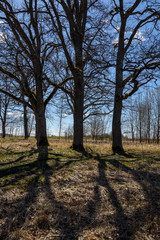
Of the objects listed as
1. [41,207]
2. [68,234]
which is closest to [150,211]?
[68,234]

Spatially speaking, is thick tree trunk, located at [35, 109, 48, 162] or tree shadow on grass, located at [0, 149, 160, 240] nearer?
tree shadow on grass, located at [0, 149, 160, 240]

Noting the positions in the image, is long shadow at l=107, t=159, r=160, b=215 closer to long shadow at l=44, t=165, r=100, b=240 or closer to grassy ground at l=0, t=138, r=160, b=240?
grassy ground at l=0, t=138, r=160, b=240

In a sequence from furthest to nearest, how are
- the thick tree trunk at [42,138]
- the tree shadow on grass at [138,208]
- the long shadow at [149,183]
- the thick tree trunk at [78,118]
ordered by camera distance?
the thick tree trunk at [78,118] < the thick tree trunk at [42,138] < the long shadow at [149,183] < the tree shadow on grass at [138,208]

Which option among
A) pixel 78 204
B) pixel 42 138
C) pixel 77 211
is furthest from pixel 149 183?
pixel 42 138

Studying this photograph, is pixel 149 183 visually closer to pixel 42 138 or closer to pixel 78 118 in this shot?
pixel 42 138

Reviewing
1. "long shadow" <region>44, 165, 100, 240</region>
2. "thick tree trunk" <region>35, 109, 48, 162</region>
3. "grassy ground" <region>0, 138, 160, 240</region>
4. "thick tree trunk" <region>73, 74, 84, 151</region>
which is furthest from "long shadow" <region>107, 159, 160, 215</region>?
"thick tree trunk" <region>73, 74, 84, 151</region>

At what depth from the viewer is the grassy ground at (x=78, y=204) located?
271 cm

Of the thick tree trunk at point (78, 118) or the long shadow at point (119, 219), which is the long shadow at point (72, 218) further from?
the thick tree trunk at point (78, 118)

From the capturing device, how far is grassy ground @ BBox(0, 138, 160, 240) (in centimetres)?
271

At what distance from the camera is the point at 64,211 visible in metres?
3.25

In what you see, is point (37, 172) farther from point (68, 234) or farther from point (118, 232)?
point (118, 232)

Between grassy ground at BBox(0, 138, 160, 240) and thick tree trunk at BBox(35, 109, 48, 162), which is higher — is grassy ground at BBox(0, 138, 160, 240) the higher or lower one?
the lower one

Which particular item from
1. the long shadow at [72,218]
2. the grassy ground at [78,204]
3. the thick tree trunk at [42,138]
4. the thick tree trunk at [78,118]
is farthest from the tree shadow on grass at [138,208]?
the thick tree trunk at [78,118]

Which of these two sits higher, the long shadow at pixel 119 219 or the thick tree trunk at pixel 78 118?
the thick tree trunk at pixel 78 118
